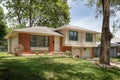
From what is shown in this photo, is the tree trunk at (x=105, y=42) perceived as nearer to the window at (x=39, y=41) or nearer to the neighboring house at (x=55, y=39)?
the neighboring house at (x=55, y=39)

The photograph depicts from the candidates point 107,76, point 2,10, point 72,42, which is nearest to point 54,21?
point 2,10

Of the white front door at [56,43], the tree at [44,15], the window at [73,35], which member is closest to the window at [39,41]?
the white front door at [56,43]

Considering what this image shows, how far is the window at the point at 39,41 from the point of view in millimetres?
25125

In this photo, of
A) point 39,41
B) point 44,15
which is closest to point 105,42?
point 39,41

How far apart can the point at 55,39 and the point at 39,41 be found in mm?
2826

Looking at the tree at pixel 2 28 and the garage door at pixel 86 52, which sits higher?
the tree at pixel 2 28

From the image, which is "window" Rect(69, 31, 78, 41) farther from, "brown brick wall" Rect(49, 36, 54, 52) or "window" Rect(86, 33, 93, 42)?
"brown brick wall" Rect(49, 36, 54, 52)

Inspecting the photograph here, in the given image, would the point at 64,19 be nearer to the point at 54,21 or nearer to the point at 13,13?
the point at 54,21

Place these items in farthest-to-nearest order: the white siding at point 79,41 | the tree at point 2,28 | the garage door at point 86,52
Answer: the tree at point 2,28, the garage door at point 86,52, the white siding at point 79,41

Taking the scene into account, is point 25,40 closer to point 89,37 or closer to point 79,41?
point 79,41

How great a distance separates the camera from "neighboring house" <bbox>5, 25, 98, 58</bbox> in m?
24.5

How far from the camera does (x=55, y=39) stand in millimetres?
27531

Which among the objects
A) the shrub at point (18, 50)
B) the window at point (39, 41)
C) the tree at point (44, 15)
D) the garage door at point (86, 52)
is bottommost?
the garage door at point (86, 52)

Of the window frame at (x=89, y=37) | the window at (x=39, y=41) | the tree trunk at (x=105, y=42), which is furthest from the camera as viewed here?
the window frame at (x=89, y=37)
